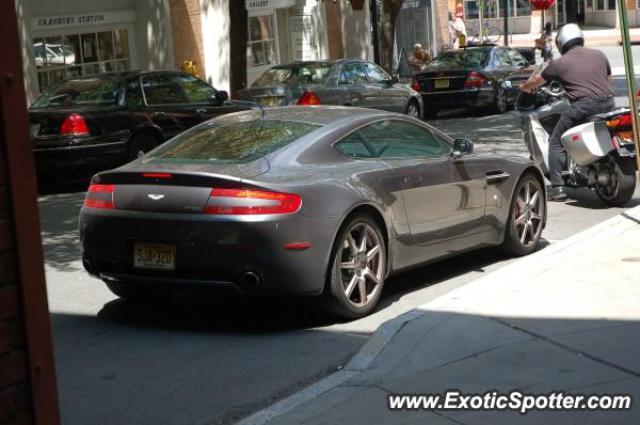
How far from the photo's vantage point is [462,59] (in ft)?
79.3

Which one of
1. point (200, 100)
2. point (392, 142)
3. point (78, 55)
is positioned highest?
point (78, 55)

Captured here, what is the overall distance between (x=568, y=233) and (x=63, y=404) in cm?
604

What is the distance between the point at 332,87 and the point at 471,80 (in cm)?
495

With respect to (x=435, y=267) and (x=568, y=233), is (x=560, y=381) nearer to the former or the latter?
(x=435, y=267)

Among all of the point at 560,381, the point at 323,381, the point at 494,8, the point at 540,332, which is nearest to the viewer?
the point at 560,381

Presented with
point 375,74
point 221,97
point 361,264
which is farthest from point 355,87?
point 361,264

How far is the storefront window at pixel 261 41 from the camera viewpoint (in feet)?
95.3

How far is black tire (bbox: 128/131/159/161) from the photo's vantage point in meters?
14.9

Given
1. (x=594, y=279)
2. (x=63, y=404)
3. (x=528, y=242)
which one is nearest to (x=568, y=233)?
(x=528, y=242)

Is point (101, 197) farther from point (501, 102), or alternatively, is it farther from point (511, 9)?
point (511, 9)

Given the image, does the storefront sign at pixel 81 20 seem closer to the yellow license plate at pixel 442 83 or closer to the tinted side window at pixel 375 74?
the tinted side window at pixel 375 74

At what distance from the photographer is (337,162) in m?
7.44

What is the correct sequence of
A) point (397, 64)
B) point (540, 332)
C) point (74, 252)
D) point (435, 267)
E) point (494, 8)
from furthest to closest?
point (494, 8)
point (397, 64)
point (74, 252)
point (435, 267)
point (540, 332)

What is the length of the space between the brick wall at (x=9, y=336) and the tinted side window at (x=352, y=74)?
56.0ft
